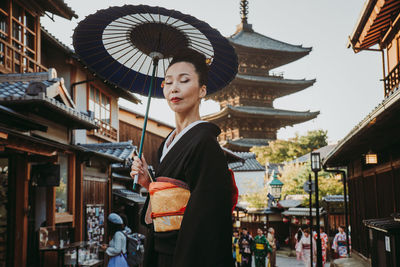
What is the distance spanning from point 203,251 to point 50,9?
10695mm

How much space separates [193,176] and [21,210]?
7.11m

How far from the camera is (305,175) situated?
105 ft

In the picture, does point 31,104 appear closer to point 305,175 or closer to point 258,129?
point 305,175

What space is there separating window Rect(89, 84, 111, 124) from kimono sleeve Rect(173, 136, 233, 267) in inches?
548

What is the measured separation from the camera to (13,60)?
9.84 meters

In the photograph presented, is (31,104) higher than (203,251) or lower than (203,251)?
higher

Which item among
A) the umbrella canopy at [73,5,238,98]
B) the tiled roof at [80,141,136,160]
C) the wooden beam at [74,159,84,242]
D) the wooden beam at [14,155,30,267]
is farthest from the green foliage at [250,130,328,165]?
the umbrella canopy at [73,5,238,98]

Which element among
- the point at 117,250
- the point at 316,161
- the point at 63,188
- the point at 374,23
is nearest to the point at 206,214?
the point at 117,250

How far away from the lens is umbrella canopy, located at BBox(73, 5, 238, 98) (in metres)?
3.37

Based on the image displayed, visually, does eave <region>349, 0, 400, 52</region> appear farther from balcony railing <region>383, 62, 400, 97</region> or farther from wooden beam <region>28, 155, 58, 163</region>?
wooden beam <region>28, 155, 58, 163</region>

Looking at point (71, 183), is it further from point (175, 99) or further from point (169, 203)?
point (169, 203)

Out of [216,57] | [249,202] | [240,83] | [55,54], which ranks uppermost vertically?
[240,83]

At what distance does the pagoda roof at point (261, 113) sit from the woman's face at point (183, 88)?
3504cm

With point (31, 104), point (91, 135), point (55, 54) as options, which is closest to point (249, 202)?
point (91, 135)
